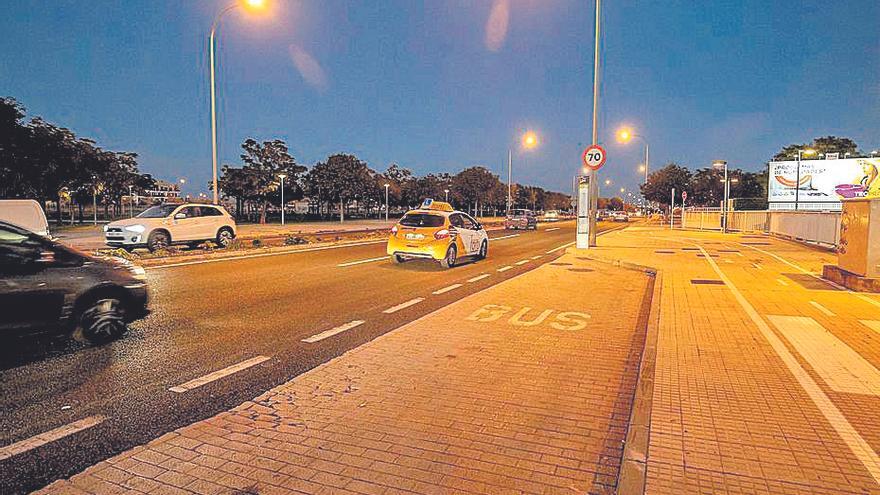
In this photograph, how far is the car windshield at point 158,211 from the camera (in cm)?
1758

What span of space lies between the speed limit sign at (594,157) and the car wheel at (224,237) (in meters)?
13.3

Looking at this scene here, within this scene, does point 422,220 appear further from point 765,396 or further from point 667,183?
point 667,183

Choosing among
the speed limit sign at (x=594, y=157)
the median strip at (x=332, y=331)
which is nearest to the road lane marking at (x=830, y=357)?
the median strip at (x=332, y=331)

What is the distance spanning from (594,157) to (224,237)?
13862 mm

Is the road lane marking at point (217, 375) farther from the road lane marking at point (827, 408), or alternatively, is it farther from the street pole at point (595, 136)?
the street pole at point (595, 136)

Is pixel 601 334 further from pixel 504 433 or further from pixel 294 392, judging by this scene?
pixel 294 392

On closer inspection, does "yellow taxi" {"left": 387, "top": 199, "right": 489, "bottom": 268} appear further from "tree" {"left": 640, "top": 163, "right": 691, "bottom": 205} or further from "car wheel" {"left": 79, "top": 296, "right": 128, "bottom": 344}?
"tree" {"left": 640, "top": 163, "right": 691, "bottom": 205}

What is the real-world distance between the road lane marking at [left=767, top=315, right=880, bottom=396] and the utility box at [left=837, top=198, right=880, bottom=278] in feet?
13.1

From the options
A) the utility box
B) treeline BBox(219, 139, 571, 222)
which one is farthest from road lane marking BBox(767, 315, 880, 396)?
treeline BBox(219, 139, 571, 222)

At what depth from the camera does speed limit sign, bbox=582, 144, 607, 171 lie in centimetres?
1834

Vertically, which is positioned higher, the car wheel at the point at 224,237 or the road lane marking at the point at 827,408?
the car wheel at the point at 224,237

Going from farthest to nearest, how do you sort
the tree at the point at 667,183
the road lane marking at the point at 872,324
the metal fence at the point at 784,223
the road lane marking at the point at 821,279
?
the tree at the point at 667,183 < the metal fence at the point at 784,223 < the road lane marking at the point at 821,279 < the road lane marking at the point at 872,324

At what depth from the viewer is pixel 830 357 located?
18.9 feet

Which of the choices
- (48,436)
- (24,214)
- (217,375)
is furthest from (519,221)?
(48,436)
